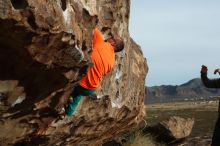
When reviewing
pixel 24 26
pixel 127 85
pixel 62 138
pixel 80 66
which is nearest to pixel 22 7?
pixel 24 26

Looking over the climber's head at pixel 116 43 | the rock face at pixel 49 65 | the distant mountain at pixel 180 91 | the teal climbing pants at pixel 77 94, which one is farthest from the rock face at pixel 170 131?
the distant mountain at pixel 180 91

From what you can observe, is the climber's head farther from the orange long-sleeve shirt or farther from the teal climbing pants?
the teal climbing pants

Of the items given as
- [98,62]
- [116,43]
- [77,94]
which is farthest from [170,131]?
[98,62]

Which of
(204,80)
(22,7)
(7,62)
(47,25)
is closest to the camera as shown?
(22,7)

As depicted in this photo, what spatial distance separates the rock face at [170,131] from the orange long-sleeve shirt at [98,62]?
13220 millimetres

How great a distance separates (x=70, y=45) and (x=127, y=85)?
5977mm

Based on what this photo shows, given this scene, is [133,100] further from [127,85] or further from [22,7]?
[22,7]

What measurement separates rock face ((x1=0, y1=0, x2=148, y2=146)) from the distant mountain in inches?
5592

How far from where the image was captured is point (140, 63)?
1446cm

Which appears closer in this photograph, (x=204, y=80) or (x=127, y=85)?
(x=204, y=80)

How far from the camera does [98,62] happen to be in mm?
8125

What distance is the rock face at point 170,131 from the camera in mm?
21375

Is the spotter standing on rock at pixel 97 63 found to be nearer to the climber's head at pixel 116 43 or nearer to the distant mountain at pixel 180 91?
the climber's head at pixel 116 43

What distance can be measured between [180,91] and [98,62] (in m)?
156
